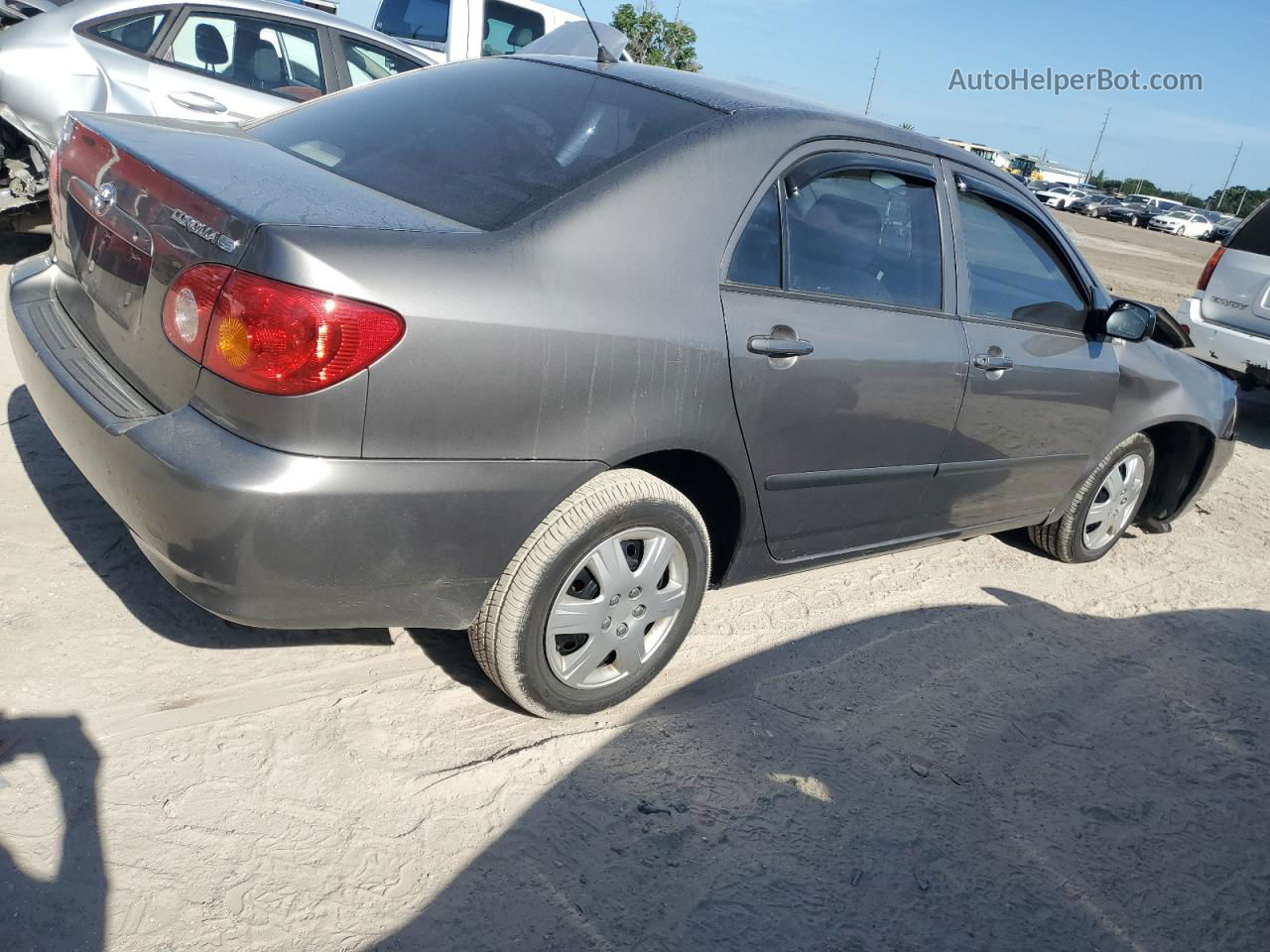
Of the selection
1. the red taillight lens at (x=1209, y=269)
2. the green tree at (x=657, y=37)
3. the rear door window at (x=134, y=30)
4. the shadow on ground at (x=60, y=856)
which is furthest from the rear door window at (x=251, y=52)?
the green tree at (x=657, y=37)

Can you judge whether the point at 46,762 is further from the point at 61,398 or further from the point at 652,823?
the point at 652,823

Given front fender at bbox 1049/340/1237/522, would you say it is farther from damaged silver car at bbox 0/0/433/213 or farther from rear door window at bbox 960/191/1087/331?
damaged silver car at bbox 0/0/433/213

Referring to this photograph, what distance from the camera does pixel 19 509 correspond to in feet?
11.3

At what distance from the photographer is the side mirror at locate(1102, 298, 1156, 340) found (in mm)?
4094

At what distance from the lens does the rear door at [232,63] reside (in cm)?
612

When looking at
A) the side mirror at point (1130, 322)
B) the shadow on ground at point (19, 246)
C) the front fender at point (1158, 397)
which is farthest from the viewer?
the shadow on ground at point (19, 246)

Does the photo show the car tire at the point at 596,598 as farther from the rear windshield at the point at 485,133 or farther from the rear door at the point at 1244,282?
the rear door at the point at 1244,282

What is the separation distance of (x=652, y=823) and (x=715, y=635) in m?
1.05

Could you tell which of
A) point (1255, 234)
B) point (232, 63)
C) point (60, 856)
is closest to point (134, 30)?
point (232, 63)

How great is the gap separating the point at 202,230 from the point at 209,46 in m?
4.84

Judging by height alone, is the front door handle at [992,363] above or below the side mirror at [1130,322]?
below

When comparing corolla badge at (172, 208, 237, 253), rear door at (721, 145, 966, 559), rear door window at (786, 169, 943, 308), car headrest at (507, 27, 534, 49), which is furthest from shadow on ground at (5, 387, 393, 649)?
car headrest at (507, 27, 534, 49)

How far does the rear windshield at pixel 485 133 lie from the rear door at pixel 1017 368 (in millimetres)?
1316

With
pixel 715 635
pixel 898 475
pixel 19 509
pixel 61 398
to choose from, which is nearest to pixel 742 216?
pixel 898 475
